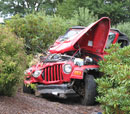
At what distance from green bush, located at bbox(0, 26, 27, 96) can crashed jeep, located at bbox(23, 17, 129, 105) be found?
146cm

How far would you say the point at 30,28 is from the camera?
11.5 m

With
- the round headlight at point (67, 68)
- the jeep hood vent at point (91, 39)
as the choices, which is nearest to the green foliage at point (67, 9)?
the jeep hood vent at point (91, 39)

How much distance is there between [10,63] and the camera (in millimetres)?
4680

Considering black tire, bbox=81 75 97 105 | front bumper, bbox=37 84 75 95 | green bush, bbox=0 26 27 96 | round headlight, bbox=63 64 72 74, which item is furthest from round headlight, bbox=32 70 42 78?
green bush, bbox=0 26 27 96

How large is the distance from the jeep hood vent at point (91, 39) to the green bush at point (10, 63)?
246cm

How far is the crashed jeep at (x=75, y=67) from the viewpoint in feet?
22.5

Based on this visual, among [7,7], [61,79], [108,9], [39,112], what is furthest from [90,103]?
[7,7]

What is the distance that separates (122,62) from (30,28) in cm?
759

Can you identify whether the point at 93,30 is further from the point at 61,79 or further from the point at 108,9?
the point at 108,9

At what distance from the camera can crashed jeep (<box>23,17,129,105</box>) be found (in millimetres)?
6852

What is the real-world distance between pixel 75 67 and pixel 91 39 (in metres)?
1.24

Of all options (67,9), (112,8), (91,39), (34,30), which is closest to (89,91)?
(91,39)

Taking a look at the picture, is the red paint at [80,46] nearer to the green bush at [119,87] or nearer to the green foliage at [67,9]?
the green bush at [119,87]

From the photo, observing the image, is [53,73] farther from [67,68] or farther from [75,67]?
[75,67]
